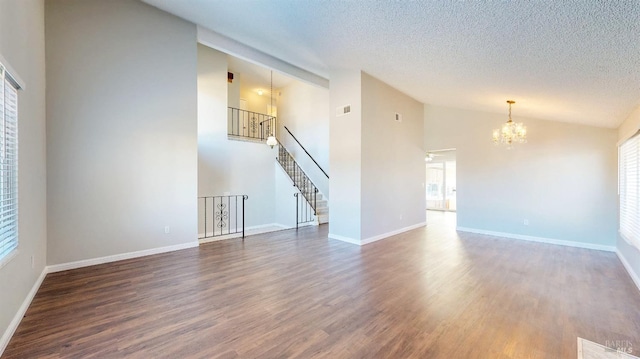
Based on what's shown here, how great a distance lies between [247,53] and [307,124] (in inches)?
162

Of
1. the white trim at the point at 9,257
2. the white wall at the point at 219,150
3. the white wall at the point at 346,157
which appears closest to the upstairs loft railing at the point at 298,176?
the white wall at the point at 219,150

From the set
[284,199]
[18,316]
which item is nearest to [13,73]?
[18,316]

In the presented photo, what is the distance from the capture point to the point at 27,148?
9.61ft

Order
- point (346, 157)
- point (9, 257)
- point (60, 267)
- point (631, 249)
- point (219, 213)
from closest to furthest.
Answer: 1. point (9, 257)
2. point (60, 267)
3. point (631, 249)
4. point (346, 157)
5. point (219, 213)

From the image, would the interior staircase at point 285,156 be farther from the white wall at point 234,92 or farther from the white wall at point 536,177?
the white wall at point 536,177

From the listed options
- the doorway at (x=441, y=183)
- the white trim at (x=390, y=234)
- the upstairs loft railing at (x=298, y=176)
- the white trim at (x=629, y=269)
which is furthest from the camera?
the doorway at (x=441, y=183)

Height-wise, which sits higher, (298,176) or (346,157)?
(346,157)

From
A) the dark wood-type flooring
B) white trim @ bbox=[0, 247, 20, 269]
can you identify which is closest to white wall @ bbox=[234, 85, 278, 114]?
the dark wood-type flooring

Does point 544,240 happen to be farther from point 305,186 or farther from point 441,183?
point 441,183

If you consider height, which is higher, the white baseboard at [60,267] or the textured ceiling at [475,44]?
the textured ceiling at [475,44]

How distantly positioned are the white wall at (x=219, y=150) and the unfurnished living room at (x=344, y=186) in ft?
0.31

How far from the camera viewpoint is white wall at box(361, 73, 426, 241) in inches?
219

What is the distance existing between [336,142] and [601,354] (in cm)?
475

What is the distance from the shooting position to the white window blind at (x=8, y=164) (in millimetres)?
2260
